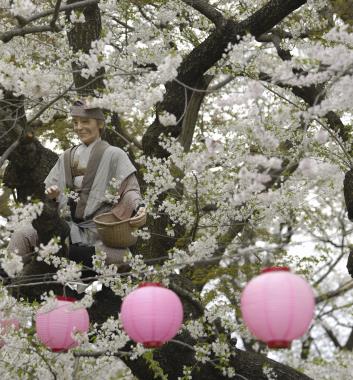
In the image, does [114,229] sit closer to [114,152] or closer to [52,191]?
[52,191]

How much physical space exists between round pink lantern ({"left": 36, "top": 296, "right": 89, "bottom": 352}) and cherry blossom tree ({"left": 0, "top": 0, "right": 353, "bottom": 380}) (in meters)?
0.16

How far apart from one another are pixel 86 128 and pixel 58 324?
167 centimetres

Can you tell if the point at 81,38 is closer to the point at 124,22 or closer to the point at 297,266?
the point at 124,22

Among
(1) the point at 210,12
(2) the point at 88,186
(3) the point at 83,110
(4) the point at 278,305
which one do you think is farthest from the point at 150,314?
(1) the point at 210,12

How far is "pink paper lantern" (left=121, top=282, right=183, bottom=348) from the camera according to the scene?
3.60 metres

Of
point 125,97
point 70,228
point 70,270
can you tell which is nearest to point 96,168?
point 70,228

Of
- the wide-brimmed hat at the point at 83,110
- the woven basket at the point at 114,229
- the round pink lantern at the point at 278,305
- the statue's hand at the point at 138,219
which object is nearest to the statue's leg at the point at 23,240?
the woven basket at the point at 114,229

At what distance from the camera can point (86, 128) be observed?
17.5ft

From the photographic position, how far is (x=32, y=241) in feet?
16.6

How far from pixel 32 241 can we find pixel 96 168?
2.39 feet

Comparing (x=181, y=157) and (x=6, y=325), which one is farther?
(x=181, y=157)

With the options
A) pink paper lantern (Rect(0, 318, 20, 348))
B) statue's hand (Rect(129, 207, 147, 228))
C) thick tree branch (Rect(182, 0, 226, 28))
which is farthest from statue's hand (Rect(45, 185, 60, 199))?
thick tree branch (Rect(182, 0, 226, 28))

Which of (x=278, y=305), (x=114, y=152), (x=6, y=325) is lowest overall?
(x=278, y=305)

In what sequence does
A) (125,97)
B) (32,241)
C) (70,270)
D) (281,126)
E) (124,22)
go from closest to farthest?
(70,270), (125,97), (32,241), (281,126), (124,22)
